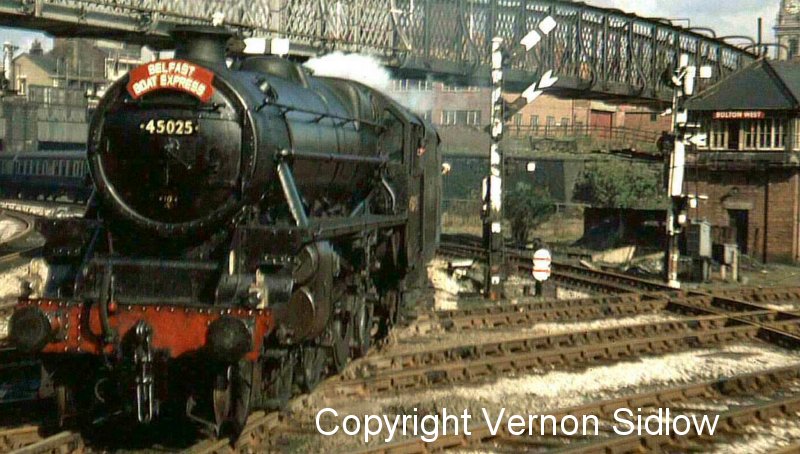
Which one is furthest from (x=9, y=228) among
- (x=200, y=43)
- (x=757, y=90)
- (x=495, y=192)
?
(x=757, y=90)

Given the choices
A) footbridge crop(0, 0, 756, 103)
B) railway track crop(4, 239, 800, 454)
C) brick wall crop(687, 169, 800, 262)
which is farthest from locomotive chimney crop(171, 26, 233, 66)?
brick wall crop(687, 169, 800, 262)

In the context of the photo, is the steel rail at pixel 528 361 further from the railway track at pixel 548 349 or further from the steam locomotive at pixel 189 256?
the steam locomotive at pixel 189 256

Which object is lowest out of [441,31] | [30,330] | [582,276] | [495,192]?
[582,276]

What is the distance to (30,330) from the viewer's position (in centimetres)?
728

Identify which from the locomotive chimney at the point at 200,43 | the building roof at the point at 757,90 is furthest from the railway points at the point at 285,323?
the building roof at the point at 757,90

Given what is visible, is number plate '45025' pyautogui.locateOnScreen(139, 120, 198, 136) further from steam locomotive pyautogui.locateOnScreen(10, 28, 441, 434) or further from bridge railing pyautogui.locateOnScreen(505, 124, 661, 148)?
bridge railing pyautogui.locateOnScreen(505, 124, 661, 148)

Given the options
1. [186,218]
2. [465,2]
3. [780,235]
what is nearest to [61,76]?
[465,2]

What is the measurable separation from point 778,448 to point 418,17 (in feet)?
58.5

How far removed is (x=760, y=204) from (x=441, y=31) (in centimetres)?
1183

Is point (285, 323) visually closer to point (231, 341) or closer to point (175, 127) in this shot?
point (231, 341)

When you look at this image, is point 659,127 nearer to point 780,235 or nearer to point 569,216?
point 569,216

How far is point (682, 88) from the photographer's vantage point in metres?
20.2

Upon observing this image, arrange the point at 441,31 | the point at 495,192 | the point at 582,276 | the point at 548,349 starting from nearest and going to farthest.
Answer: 1. the point at 548,349
2. the point at 495,192
3. the point at 582,276
4. the point at 441,31

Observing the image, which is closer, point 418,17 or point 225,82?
point 225,82
